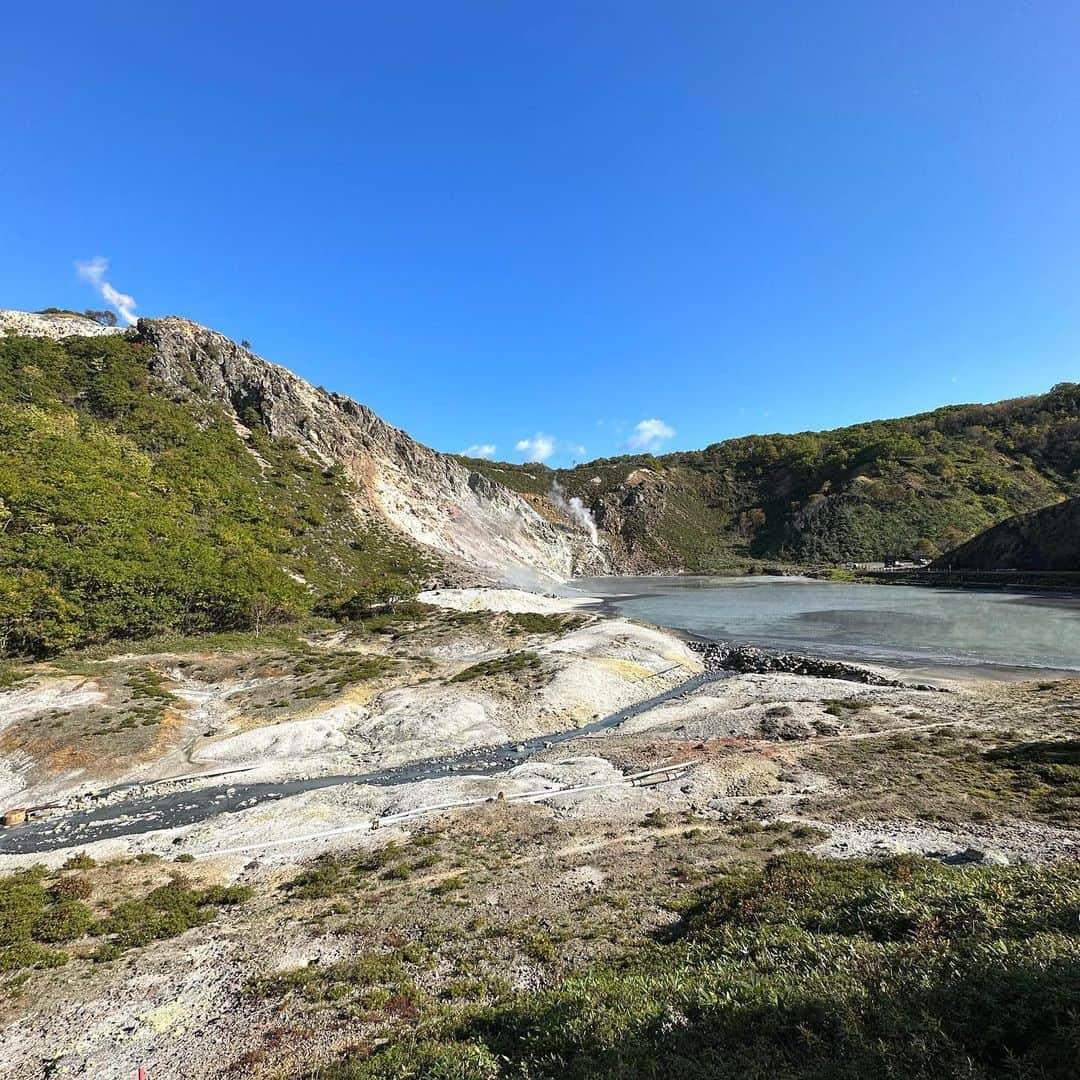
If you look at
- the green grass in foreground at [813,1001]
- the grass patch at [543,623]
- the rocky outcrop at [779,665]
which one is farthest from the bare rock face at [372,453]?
the green grass in foreground at [813,1001]

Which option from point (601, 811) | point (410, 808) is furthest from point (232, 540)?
point (601, 811)

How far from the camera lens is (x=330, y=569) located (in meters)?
69.6

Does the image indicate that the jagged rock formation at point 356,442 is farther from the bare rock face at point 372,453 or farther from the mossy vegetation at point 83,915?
the mossy vegetation at point 83,915

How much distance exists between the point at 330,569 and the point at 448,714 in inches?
1734

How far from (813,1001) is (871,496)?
181 meters

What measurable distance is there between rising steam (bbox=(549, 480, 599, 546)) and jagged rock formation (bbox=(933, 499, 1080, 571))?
3785 inches

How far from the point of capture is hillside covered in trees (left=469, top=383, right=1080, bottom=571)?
146000 millimetres

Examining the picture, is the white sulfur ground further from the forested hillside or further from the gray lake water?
the gray lake water

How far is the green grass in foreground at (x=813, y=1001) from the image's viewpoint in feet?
17.1

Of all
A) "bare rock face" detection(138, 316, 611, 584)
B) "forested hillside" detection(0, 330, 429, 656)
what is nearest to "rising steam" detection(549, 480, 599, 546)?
"bare rock face" detection(138, 316, 611, 584)

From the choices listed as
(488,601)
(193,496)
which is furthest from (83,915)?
(193,496)

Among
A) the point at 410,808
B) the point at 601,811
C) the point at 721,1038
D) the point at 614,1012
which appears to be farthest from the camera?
the point at 410,808

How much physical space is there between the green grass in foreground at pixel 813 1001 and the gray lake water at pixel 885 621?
41.4 metres

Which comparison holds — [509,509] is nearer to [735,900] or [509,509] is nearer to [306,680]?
[306,680]
